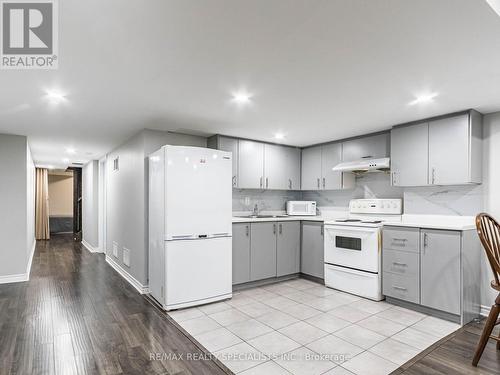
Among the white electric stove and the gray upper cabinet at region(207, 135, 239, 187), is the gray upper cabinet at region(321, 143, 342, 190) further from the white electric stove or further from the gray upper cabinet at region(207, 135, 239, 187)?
the gray upper cabinet at region(207, 135, 239, 187)

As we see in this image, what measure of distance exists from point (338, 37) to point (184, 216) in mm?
2377

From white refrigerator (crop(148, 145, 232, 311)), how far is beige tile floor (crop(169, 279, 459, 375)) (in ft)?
0.80

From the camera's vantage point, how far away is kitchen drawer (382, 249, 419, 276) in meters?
3.26

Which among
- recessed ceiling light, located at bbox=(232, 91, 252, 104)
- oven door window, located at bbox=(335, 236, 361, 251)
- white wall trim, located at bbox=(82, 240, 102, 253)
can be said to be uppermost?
recessed ceiling light, located at bbox=(232, 91, 252, 104)

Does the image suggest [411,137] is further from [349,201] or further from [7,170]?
[7,170]

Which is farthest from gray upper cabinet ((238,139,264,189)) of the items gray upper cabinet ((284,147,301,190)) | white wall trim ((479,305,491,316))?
white wall trim ((479,305,491,316))

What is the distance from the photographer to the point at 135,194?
4.21m

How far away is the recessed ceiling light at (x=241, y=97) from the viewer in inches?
105

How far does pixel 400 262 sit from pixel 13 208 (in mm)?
5414

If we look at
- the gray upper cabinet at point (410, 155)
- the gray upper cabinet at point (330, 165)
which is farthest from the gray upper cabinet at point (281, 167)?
the gray upper cabinet at point (410, 155)

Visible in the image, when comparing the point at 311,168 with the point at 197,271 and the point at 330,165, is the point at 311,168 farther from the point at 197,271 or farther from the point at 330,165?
the point at 197,271

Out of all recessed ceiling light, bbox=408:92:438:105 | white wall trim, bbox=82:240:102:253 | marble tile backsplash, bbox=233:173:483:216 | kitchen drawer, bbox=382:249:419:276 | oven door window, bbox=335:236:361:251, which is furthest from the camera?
white wall trim, bbox=82:240:102:253

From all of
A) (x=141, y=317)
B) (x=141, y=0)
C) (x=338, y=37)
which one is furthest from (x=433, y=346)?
(x=141, y=0)

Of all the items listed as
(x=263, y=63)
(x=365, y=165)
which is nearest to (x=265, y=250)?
(x=365, y=165)
